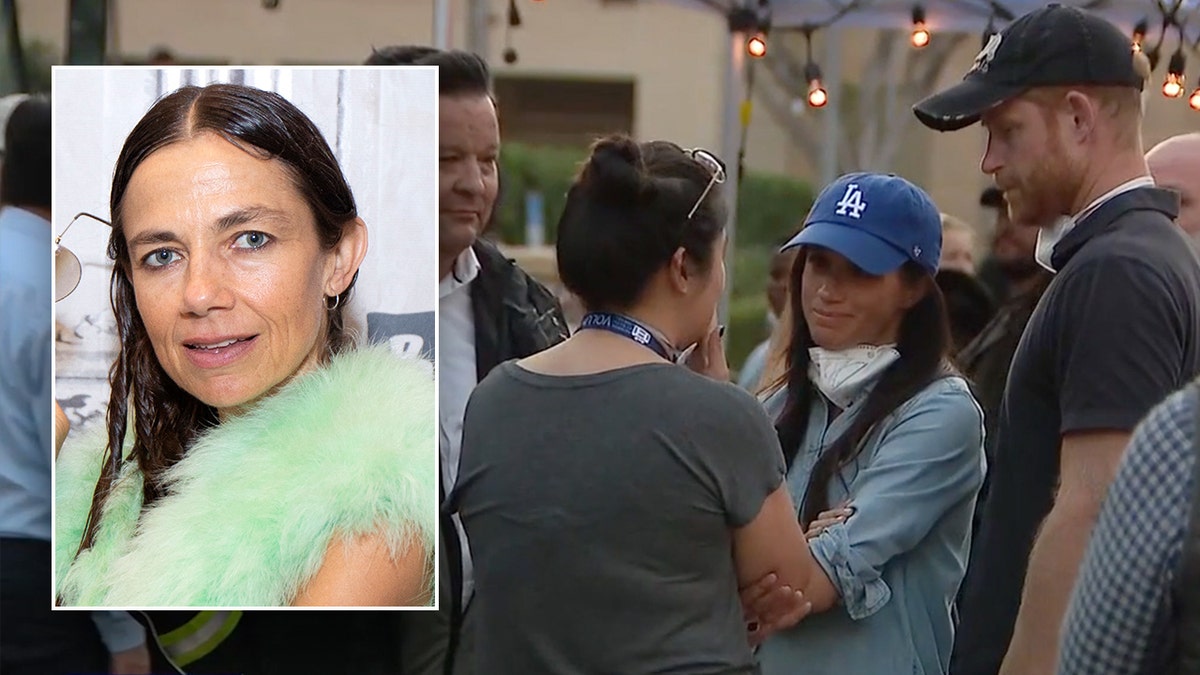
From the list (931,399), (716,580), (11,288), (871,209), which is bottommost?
(716,580)

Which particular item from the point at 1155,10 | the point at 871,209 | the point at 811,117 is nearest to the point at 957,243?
the point at 1155,10

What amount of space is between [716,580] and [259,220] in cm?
77

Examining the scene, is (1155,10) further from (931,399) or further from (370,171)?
(370,171)

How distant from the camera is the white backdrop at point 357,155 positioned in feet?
6.45

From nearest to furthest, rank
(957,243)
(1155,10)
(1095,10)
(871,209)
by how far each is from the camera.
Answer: (871,209)
(1095,10)
(1155,10)
(957,243)

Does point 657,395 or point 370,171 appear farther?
point 370,171

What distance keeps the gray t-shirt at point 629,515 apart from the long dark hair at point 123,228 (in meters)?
0.42

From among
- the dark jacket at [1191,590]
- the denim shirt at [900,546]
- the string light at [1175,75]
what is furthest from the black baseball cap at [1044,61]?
the dark jacket at [1191,590]

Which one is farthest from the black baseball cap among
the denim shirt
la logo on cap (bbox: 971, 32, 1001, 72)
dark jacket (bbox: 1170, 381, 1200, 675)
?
dark jacket (bbox: 1170, 381, 1200, 675)

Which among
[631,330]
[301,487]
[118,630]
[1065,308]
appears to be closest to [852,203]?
[1065,308]

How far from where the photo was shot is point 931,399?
6.53 ft

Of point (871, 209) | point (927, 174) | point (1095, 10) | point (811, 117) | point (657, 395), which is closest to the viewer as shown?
point (657, 395)

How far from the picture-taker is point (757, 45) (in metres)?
2.55

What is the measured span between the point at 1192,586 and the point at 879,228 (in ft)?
3.29
